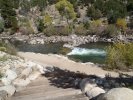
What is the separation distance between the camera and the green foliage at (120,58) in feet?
79.6

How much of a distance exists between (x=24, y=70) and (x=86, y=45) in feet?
128

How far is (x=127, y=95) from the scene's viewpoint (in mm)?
11695

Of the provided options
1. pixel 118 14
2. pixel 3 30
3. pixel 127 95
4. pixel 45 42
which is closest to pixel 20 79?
pixel 127 95

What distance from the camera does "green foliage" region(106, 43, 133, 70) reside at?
24270 mm

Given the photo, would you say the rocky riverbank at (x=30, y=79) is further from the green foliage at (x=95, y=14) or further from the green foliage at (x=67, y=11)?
the green foliage at (x=95, y=14)

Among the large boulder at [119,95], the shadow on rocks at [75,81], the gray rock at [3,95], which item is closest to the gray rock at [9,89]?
the gray rock at [3,95]

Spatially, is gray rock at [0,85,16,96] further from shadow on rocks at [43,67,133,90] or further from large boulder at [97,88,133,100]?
large boulder at [97,88,133,100]

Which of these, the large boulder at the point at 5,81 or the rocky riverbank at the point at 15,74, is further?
the large boulder at the point at 5,81

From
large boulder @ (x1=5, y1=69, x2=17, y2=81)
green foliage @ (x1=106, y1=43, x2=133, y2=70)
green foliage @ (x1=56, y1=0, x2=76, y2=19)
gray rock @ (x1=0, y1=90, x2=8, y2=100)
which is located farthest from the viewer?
green foliage @ (x1=56, y1=0, x2=76, y2=19)

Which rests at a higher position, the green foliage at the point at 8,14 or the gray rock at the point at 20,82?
the gray rock at the point at 20,82

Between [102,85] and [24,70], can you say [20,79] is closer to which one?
[24,70]

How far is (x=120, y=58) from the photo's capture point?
81.5 ft

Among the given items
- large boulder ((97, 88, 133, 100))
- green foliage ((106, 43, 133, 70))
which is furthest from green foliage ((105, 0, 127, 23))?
large boulder ((97, 88, 133, 100))

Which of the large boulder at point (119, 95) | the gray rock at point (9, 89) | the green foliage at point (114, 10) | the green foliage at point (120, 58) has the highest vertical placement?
the large boulder at point (119, 95)
